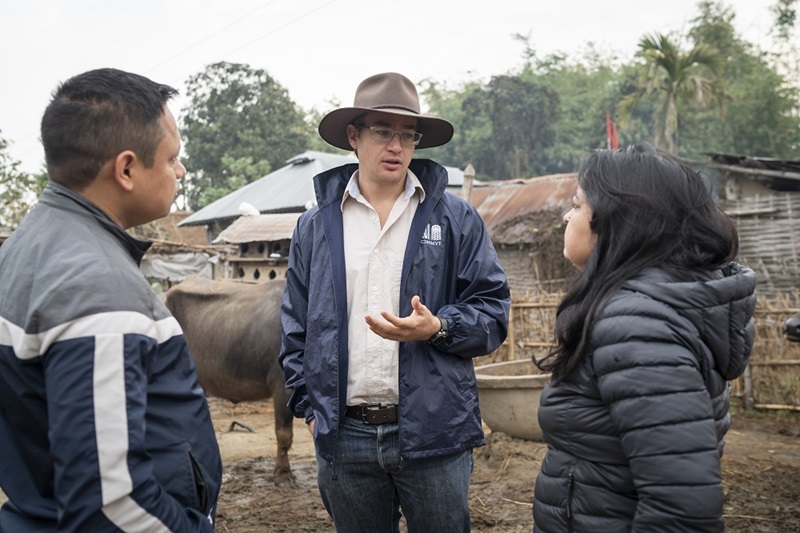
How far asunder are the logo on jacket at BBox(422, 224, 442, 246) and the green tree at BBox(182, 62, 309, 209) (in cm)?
2992

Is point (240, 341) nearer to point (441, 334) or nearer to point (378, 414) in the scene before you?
point (378, 414)

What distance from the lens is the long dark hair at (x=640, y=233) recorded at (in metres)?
1.86

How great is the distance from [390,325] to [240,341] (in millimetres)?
4584

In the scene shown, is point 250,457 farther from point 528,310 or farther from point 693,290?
point 693,290

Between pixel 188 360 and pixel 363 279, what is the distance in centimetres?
102

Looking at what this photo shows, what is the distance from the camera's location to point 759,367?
860cm

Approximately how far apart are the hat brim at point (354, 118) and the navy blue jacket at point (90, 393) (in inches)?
50.7

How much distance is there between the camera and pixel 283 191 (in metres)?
20.9

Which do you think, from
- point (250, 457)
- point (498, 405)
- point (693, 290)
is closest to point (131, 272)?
point (693, 290)

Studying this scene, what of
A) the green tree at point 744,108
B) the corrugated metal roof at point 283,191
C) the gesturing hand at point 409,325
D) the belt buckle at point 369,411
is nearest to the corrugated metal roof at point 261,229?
the corrugated metal roof at point 283,191

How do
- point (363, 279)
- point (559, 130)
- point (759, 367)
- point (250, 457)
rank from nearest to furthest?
point (363, 279)
point (250, 457)
point (759, 367)
point (559, 130)

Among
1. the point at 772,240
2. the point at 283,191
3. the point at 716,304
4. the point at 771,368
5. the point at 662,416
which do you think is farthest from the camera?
the point at 283,191

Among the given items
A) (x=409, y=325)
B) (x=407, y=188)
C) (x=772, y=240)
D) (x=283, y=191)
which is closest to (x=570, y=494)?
(x=409, y=325)

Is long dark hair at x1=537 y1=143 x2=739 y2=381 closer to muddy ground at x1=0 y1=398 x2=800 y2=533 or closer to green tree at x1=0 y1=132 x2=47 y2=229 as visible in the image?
muddy ground at x1=0 y1=398 x2=800 y2=533
